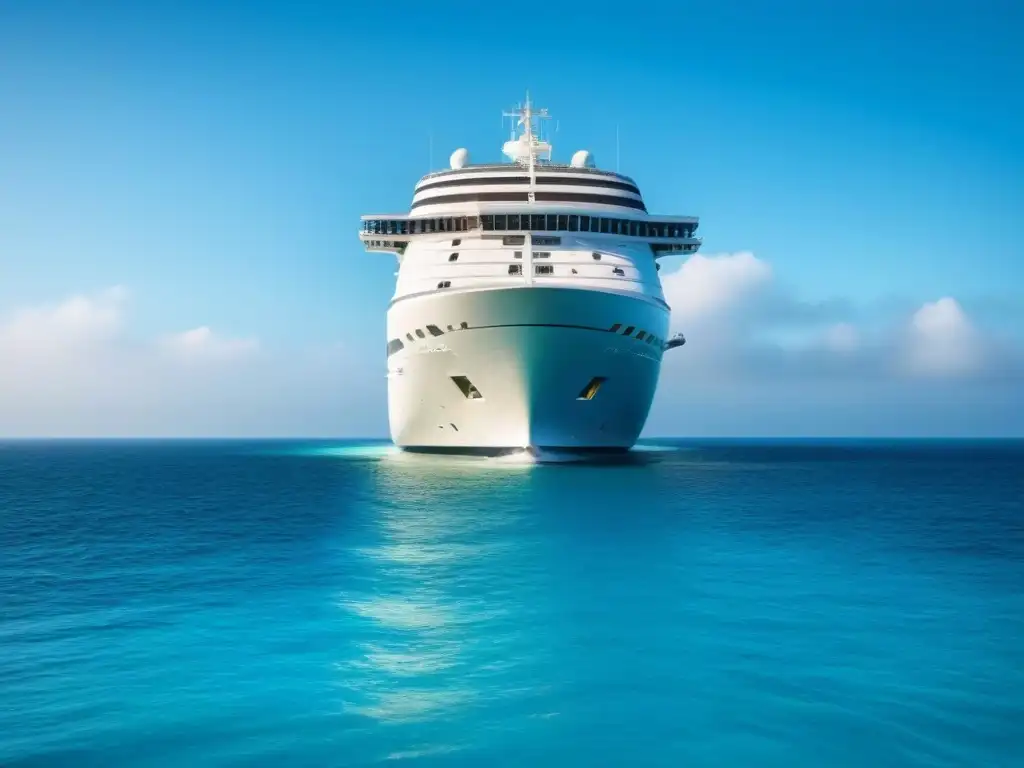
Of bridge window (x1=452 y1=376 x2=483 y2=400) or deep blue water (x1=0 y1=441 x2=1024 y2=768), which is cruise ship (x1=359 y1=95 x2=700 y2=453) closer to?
bridge window (x1=452 y1=376 x2=483 y2=400)

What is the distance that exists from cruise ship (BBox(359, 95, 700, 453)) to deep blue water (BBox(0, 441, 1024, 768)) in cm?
1162

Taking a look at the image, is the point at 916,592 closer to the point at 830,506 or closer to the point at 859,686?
the point at 859,686

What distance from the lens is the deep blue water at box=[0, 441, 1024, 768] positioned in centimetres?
961

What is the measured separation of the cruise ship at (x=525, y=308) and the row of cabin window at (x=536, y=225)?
0.08 m

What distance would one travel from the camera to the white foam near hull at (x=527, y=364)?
3928cm

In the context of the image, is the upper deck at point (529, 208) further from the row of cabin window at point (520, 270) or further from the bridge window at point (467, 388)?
the bridge window at point (467, 388)

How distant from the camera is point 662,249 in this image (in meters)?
54.3

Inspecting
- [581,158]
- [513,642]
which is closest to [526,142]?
[581,158]

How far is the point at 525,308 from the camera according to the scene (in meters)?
39.1

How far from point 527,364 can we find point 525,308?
103 inches

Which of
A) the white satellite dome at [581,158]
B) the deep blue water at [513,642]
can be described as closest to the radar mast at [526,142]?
the white satellite dome at [581,158]

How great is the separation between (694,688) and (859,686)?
2.22 metres

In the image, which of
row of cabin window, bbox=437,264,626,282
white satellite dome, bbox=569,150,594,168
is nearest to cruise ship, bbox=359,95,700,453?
row of cabin window, bbox=437,264,626,282

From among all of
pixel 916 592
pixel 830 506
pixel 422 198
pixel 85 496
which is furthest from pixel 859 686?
pixel 422 198
